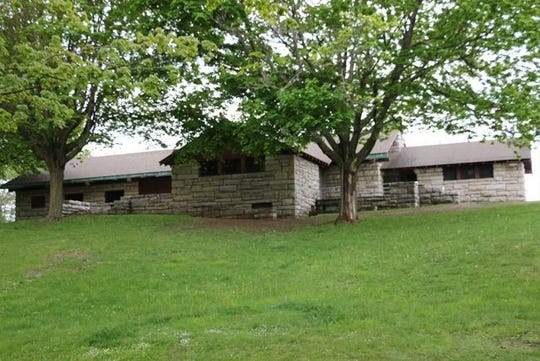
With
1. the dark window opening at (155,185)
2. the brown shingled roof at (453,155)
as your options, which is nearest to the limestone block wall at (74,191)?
the dark window opening at (155,185)

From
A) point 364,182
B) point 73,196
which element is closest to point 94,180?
point 73,196

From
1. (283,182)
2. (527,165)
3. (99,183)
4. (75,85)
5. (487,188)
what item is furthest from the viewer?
(99,183)

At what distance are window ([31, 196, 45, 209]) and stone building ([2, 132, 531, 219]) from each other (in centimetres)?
6

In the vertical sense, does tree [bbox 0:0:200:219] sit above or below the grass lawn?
above

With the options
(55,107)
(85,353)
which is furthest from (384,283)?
(55,107)

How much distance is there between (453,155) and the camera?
1320 inches

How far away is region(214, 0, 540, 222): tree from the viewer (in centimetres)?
1862

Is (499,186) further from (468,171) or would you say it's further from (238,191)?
(238,191)

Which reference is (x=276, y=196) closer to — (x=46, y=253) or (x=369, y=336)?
(x=46, y=253)

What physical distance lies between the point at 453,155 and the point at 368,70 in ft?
47.2

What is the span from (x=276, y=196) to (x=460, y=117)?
10.3 metres

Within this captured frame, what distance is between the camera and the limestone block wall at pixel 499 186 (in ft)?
103

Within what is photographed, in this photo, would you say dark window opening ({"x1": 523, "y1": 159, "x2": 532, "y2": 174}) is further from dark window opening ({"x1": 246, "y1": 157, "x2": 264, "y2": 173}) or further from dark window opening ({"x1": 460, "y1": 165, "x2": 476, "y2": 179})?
dark window opening ({"x1": 246, "y1": 157, "x2": 264, "y2": 173})

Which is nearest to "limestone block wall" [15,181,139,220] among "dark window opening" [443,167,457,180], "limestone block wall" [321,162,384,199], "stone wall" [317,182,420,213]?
"limestone block wall" [321,162,384,199]
